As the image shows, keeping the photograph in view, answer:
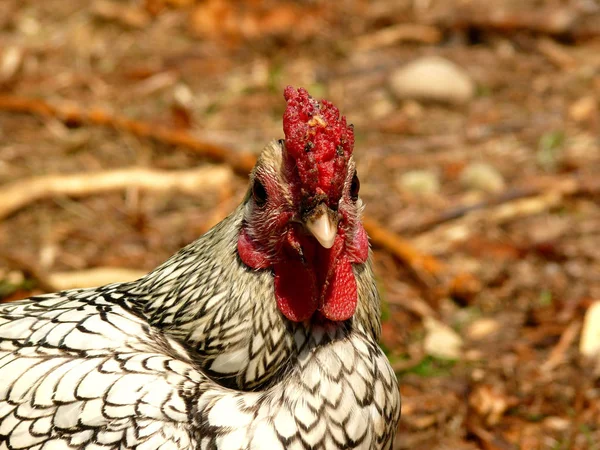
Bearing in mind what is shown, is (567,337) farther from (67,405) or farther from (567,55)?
(567,55)

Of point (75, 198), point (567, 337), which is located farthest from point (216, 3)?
point (567, 337)

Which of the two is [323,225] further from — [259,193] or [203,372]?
[203,372]

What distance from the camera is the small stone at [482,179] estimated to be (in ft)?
18.6

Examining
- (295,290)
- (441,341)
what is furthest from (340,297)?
(441,341)

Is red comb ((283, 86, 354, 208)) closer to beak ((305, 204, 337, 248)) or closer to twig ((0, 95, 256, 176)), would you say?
beak ((305, 204, 337, 248))

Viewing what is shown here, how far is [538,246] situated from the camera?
16.6ft

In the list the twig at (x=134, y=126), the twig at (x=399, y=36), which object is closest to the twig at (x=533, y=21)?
the twig at (x=399, y=36)

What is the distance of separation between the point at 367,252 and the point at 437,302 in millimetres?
2261

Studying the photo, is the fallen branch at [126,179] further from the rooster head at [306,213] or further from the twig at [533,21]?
the twig at [533,21]

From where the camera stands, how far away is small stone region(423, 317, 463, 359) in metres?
4.20

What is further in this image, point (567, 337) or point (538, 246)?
point (538, 246)

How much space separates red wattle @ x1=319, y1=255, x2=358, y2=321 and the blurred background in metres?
1.42

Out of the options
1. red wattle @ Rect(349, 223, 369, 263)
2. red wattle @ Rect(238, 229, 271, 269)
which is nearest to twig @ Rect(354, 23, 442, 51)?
red wattle @ Rect(349, 223, 369, 263)

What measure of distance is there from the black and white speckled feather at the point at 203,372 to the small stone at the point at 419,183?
3.20m
